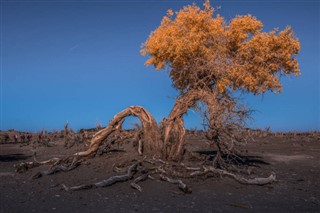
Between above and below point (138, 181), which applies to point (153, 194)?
below

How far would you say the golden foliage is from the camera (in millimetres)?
20422

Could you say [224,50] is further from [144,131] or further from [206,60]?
[144,131]

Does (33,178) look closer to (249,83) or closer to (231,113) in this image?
(231,113)

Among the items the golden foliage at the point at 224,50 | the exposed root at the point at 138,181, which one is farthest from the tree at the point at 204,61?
the exposed root at the point at 138,181

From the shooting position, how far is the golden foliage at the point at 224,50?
2042cm

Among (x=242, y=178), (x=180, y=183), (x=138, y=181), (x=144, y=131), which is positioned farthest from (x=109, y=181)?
(x=144, y=131)

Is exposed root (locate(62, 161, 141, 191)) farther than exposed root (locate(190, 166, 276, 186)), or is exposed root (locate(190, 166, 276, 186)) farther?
exposed root (locate(190, 166, 276, 186))

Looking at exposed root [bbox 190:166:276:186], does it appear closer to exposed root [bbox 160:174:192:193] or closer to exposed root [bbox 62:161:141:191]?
exposed root [bbox 160:174:192:193]

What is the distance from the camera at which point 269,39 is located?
20.9 m

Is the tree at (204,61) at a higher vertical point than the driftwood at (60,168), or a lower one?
higher

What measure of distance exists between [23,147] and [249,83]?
994 inches

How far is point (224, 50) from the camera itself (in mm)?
20875

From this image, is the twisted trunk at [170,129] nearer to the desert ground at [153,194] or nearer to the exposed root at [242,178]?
the desert ground at [153,194]

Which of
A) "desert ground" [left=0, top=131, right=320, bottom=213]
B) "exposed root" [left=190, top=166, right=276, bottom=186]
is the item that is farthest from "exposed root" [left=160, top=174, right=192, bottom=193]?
"exposed root" [left=190, top=166, right=276, bottom=186]
